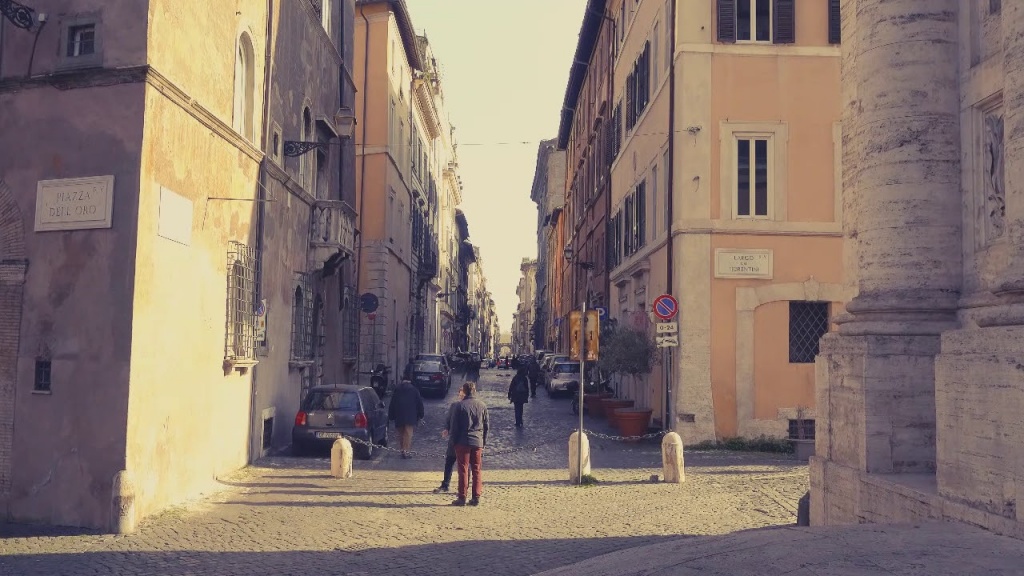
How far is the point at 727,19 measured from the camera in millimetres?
20703

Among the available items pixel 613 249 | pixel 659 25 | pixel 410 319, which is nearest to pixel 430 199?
pixel 410 319

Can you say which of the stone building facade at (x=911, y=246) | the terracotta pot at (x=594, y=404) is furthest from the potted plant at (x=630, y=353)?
the stone building facade at (x=911, y=246)

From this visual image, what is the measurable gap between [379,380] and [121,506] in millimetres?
19702

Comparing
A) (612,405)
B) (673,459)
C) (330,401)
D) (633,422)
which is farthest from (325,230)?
(612,405)

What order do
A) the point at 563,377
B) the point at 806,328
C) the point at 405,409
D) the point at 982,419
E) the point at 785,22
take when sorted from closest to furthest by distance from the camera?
the point at 982,419, the point at 405,409, the point at 806,328, the point at 785,22, the point at 563,377

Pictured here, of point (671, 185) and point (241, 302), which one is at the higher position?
point (671, 185)

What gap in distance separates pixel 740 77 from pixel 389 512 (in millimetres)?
12888

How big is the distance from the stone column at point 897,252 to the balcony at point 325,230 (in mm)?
12401

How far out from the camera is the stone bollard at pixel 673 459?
578 inches

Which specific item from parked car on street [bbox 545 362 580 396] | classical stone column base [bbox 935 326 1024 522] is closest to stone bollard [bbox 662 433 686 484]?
classical stone column base [bbox 935 326 1024 522]

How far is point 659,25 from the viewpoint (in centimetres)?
2333

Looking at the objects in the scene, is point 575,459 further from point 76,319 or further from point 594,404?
point 594,404

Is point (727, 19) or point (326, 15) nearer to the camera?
point (727, 19)

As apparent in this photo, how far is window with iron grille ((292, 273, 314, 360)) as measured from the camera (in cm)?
1897
